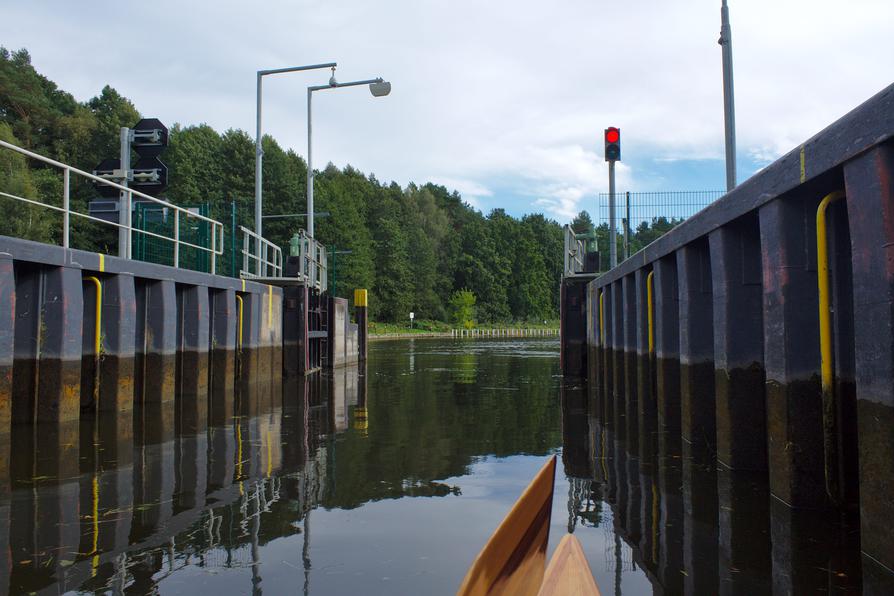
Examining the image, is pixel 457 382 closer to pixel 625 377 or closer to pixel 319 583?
pixel 625 377

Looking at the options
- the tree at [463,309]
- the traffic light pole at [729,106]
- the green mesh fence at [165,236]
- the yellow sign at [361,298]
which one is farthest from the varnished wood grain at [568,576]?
the tree at [463,309]

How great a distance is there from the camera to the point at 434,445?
758 cm

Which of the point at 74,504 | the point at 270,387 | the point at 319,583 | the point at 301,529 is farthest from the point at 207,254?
the point at 319,583

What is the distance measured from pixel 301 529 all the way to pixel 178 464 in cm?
245

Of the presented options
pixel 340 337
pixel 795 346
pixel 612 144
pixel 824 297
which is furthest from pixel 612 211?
pixel 824 297

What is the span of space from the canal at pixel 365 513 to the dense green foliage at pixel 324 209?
3691cm

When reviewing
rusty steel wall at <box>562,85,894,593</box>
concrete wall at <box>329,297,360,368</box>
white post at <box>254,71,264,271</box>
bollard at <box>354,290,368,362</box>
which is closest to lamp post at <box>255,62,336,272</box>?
white post at <box>254,71,264,271</box>

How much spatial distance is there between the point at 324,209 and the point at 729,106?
220 feet

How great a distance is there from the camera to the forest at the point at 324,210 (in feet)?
176

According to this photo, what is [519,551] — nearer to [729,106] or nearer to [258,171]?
[729,106]

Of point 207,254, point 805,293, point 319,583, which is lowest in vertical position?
point 319,583

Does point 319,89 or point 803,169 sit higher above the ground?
point 319,89

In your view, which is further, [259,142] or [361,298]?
[361,298]

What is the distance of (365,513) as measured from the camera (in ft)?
15.8
